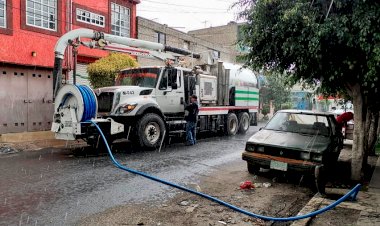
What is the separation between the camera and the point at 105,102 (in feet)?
35.1

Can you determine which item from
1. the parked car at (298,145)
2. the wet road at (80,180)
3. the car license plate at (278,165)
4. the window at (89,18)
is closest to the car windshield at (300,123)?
the parked car at (298,145)

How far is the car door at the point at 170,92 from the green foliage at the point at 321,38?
5068 mm

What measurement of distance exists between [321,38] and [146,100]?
632cm

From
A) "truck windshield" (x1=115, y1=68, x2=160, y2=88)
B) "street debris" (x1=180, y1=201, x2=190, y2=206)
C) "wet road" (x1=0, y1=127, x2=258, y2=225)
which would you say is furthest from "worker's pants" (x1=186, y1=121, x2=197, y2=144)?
"street debris" (x1=180, y1=201, x2=190, y2=206)

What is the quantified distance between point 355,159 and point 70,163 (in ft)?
22.0

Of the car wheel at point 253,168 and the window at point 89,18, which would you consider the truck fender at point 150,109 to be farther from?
the window at point 89,18

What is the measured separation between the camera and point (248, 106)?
17562mm

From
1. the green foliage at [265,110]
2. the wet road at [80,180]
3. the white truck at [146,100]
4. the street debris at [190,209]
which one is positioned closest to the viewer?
the wet road at [80,180]

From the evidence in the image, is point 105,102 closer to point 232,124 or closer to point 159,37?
point 232,124

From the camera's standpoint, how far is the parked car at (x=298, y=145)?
652 cm

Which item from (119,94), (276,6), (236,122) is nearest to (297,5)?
(276,6)

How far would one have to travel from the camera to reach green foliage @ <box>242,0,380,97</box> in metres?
5.61

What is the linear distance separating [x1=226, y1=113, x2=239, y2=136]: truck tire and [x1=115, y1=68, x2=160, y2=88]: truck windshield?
5.31 metres

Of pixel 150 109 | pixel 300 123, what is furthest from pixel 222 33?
pixel 300 123
